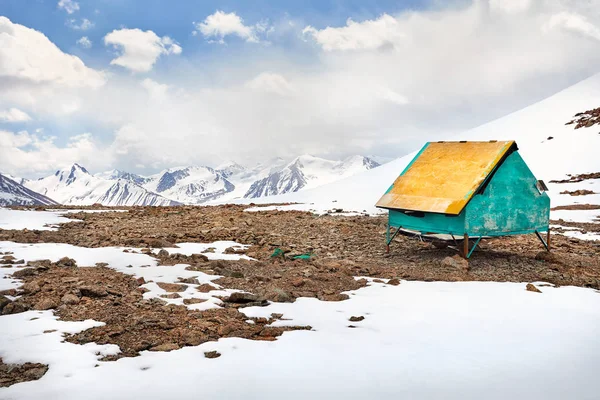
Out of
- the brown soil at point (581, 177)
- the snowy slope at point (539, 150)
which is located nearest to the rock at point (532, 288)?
the snowy slope at point (539, 150)

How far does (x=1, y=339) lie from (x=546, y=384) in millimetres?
6812

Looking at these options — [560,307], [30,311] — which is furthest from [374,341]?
[30,311]

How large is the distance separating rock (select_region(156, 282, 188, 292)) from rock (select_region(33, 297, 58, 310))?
2.00 m

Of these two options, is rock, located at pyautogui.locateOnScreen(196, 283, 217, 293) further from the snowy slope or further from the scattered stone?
the snowy slope

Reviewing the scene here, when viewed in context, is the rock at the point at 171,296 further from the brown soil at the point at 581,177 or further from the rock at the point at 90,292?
the brown soil at the point at 581,177

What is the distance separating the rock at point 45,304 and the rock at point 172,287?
2001 millimetres

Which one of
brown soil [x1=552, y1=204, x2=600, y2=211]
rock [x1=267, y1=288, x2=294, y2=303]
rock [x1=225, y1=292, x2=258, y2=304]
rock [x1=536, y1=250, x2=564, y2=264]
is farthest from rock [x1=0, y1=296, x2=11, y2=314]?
brown soil [x1=552, y1=204, x2=600, y2=211]

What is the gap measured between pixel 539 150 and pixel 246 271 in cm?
6454

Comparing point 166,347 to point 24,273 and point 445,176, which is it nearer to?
point 24,273

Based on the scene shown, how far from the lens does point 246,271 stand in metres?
11.3

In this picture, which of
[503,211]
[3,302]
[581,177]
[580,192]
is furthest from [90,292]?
[581,177]

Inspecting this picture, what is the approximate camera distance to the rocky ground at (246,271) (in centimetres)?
639

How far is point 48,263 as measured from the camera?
10438 millimetres

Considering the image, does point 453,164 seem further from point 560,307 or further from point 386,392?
point 386,392
